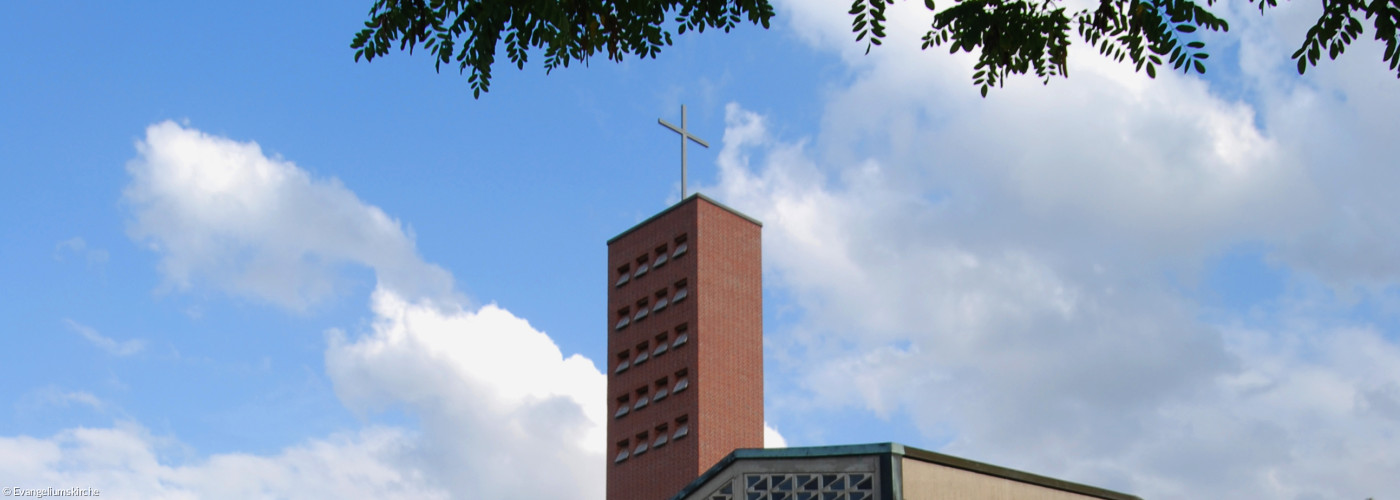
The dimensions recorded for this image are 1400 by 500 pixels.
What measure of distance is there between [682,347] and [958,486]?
1459 cm

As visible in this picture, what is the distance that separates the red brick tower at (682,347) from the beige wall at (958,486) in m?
11.9

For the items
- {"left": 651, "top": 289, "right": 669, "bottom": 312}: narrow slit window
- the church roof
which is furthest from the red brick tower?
the church roof

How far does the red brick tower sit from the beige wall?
11923 millimetres

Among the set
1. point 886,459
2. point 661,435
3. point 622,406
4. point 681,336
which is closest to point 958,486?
point 886,459

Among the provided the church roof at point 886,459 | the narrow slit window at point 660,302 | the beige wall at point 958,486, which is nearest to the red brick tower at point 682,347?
the narrow slit window at point 660,302

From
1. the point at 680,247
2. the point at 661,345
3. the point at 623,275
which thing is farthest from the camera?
the point at 623,275

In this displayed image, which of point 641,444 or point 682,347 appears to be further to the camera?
point 641,444

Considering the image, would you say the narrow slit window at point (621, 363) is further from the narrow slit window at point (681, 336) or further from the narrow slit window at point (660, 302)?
the narrow slit window at point (681, 336)

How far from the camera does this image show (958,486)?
30.9 meters

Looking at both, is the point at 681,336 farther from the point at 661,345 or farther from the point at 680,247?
the point at 680,247

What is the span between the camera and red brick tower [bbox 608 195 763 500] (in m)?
43.4

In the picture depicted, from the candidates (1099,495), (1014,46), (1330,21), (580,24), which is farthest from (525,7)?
(1099,495)

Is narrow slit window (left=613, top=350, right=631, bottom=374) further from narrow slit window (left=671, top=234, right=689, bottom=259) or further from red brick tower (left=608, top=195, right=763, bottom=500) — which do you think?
narrow slit window (left=671, top=234, right=689, bottom=259)

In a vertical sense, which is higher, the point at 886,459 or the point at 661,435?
the point at 661,435
